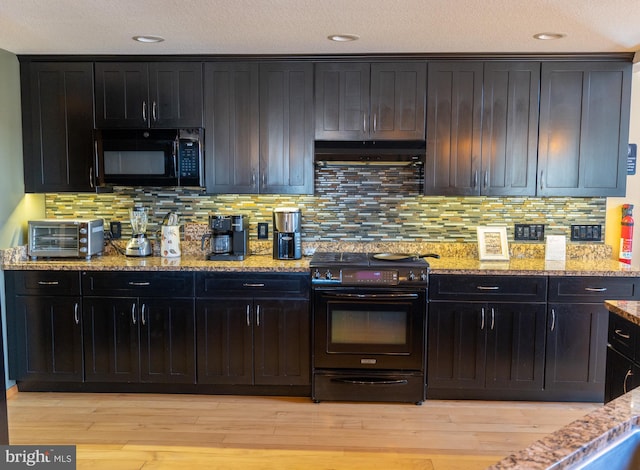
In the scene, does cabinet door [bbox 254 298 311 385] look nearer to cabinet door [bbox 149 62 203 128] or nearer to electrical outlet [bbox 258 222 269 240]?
electrical outlet [bbox 258 222 269 240]

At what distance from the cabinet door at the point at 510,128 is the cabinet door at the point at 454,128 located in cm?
6

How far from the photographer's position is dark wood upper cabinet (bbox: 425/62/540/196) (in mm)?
3475

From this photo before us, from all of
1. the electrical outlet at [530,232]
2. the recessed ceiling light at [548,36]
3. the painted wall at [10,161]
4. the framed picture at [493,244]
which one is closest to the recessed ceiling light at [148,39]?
the painted wall at [10,161]

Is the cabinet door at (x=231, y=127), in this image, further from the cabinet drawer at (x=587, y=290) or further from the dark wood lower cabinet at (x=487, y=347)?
the cabinet drawer at (x=587, y=290)

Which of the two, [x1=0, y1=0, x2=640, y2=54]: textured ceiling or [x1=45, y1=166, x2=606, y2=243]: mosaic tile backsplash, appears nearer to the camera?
[x1=0, y1=0, x2=640, y2=54]: textured ceiling

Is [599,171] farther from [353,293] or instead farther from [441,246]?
[353,293]

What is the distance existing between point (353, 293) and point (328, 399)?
712mm

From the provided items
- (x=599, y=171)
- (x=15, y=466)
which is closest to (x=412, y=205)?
(x=599, y=171)

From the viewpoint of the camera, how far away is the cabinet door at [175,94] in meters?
3.54

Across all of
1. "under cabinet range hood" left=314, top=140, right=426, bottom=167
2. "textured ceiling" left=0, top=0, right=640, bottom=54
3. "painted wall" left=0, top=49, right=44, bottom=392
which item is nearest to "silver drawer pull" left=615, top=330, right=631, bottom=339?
"textured ceiling" left=0, top=0, right=640, bottom=54

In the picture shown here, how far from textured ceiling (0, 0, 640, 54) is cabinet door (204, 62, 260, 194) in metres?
0.17

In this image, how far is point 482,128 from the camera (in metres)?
3.51

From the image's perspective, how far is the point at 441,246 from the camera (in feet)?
12.6

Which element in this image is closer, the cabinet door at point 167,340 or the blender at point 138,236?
the cabinet door at point 167,340
